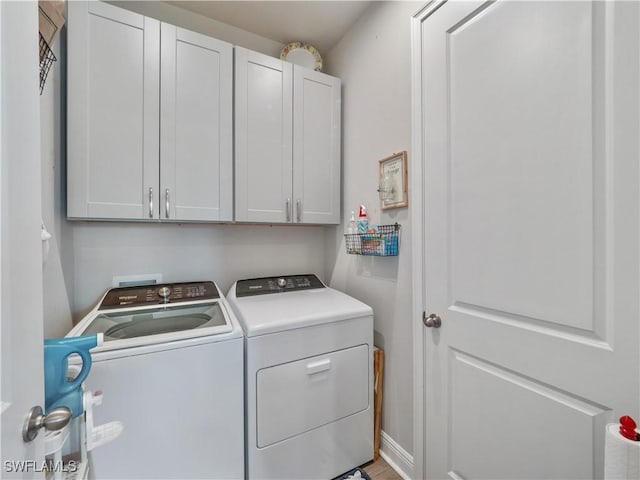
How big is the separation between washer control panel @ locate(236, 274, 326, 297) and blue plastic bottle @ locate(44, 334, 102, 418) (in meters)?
1.01

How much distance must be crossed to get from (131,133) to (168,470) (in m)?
1.61

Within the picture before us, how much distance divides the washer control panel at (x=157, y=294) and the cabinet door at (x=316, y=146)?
2.54ft

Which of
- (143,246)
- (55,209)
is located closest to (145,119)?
(55,209)

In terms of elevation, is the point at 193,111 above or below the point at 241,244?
above

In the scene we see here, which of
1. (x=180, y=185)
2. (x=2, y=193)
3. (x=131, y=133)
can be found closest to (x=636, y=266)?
(x=2, y=193)

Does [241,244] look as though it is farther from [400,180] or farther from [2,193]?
[2,193]

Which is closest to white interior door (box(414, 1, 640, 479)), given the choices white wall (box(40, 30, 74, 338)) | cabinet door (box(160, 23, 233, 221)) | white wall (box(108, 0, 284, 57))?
cabinet door (box(160, 23, 233, 221))

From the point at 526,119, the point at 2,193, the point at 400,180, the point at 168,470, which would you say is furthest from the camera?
the point at 400,180

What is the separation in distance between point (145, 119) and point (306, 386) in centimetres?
167

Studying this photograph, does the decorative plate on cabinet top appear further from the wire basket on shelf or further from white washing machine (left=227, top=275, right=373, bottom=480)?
white washing machine (left=227, top=275, right=373, bottom=480)

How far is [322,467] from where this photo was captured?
1.45m

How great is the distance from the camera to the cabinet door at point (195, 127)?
5.05ft

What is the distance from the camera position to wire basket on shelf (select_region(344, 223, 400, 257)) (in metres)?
1.57

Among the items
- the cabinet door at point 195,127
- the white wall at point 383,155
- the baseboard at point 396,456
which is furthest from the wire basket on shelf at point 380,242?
the baseboard at point 396,456
